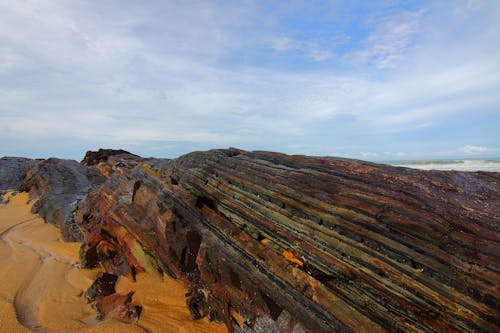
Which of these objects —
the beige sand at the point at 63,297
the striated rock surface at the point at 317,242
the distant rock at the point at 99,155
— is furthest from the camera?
the distant rock at the point at 99,155

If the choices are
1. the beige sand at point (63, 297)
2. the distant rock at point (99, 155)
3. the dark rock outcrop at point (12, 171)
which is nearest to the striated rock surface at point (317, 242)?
the beige sand at point (63, 297)

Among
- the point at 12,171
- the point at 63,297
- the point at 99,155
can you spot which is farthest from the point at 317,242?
the point at 12,171

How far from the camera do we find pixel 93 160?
20484 mm

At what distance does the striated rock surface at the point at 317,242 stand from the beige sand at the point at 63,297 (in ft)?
1.04

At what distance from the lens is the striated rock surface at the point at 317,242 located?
3.55 meters

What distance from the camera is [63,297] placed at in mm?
6570

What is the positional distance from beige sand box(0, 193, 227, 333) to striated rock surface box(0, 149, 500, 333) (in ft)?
1.04

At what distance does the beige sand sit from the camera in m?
5.41

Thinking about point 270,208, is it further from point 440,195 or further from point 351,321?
point 440,195

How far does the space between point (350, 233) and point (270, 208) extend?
4.90 ft

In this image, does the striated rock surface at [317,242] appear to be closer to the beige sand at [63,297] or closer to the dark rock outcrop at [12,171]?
the beige sand at [63,297]

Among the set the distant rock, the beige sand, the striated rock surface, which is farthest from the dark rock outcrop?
the striated rock surface

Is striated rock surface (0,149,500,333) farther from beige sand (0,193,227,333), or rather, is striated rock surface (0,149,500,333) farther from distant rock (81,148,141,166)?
distant rock (81,148,141,166)

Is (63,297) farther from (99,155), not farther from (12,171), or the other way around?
(12,171)
